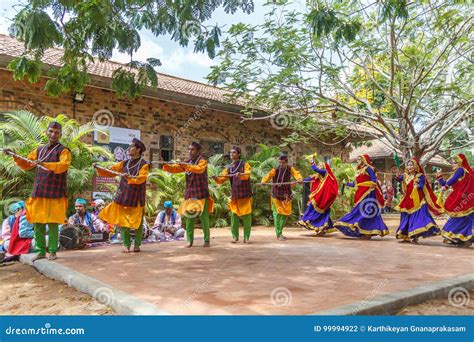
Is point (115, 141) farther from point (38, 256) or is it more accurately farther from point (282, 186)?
point (38, 256)

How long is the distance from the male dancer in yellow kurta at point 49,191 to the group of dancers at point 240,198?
0.04 ft

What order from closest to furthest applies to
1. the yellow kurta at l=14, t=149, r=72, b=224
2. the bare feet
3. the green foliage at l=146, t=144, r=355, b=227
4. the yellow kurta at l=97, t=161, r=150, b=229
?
the yellow kurta at l=14, t=149, r=72, b=224, the bare feet, the yellow kurta at l=97, t=161, r=150, b=229, the green foliage at l=146, t=144, r=355, b=227

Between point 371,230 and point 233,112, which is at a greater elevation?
point 233,112

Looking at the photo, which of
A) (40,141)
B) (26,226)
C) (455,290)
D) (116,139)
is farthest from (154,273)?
(116,139)

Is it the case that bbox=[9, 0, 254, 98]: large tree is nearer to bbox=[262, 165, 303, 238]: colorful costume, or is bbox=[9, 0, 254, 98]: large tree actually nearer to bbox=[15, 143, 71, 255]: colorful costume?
bbox=[15, 143, 71, 255]: colorful costume

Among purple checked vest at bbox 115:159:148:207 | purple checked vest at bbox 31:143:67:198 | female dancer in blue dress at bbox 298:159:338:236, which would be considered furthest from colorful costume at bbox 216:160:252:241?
purple checked vest at bbox 31:143:67:198

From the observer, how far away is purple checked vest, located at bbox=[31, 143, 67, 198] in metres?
5.52

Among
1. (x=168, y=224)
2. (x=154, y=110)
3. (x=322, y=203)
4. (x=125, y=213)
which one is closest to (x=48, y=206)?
(x=125, y=213)

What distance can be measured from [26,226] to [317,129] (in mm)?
9067

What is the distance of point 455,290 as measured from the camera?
13.7 feet

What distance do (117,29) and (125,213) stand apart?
2.83 meters

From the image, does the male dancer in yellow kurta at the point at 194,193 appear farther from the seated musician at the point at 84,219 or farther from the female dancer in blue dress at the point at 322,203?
the female dancer in blue dress at the point at 322,203

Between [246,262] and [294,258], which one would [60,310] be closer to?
[246,262]

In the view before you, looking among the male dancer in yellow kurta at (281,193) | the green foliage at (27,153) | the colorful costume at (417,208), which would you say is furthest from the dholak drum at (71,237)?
the colorful costume at (417,208)
